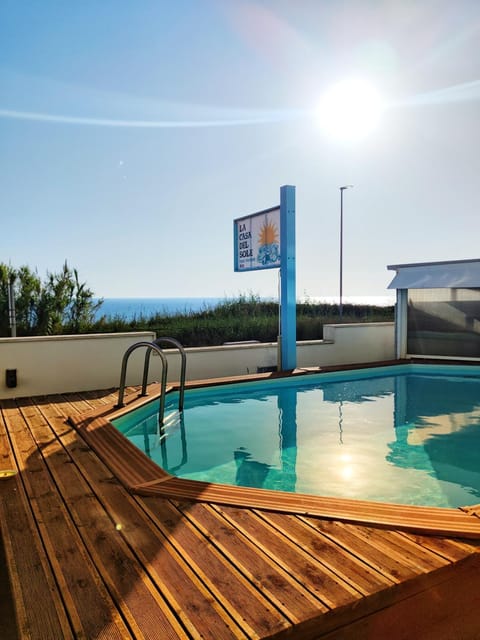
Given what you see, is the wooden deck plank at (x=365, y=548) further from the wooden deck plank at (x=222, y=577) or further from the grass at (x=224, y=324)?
the grass at (x=224, y=324)

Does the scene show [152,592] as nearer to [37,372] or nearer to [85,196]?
[37,372]

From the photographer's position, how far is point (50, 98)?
848 cm

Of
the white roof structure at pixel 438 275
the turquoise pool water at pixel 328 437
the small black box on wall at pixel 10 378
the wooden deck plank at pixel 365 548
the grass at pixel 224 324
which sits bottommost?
the turquoise pool water at pixel 328 437

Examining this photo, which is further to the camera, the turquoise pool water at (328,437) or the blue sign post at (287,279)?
the blue sign post at (287,279)

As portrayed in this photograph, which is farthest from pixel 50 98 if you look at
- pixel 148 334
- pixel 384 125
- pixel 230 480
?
pixel 230 480

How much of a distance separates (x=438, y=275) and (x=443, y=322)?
92 centimetres

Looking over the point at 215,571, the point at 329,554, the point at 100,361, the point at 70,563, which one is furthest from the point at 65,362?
the point at 329,554

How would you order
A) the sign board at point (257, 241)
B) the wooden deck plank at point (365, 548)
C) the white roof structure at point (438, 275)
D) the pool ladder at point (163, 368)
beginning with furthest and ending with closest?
the white roof structure at point (438, 275) < the sign board at point (257, 241) < the pool ladder at point (163, 368) < the wooden deck plank at point (365, 548)

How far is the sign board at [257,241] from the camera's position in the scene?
6820 millimetres

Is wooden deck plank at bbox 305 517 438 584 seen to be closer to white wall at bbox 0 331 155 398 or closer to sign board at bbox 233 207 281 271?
white wall at bbox 0 331 155 398

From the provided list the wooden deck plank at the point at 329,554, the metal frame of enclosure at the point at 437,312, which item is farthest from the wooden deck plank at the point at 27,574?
the metal frame of enclosure at the point at 437,312

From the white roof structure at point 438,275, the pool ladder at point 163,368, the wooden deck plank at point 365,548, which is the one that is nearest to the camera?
the wooden deck plank at point 365,548

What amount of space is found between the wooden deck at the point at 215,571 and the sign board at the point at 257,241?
4.81 m

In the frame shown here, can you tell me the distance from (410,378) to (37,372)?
5.86 m
